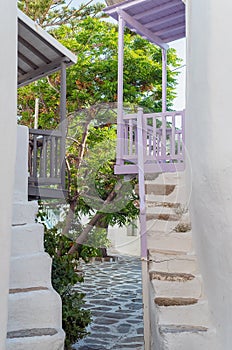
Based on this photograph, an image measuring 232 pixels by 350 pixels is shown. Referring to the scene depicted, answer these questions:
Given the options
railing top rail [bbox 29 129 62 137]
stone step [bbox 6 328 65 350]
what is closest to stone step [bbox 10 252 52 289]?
stone step [bbox 6 328 65 350]

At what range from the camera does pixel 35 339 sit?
101 inches

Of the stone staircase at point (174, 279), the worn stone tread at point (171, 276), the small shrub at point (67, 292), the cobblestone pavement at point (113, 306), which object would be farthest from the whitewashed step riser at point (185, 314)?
the cobblestone pavement at point (113, 306)

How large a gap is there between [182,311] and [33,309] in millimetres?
1044

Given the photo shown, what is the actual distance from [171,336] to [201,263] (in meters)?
0.63

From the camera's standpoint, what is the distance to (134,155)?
5.74 meters

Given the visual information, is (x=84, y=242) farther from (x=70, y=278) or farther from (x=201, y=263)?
(x=201, y=263)

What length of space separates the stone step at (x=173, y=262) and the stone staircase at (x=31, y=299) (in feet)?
2.67

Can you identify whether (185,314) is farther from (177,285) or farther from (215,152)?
(215,152)

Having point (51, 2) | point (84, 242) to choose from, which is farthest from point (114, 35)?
point (84, 242)

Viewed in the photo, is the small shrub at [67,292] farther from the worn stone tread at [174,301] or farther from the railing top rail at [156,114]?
the railing top rail at [156,114]

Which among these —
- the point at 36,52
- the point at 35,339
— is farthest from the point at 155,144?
the point at 35,339

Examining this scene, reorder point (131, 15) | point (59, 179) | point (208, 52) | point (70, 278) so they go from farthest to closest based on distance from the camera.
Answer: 1. point (131, 15)
2. point (59, 179)
3. point (70, 278)
4. point (208, 52)

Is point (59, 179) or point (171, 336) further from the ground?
point (59, 179)

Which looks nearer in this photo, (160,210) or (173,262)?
(173,262)
